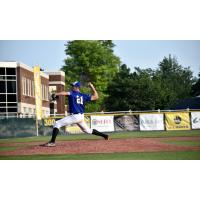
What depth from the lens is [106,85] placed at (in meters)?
15.7

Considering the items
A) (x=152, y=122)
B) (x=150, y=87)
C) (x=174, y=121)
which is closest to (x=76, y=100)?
(x=150, y=87)

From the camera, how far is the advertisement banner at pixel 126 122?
23.5 metres

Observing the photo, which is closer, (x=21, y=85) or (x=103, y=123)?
(x=21, y=85)

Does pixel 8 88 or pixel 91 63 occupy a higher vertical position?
pixel 91 63

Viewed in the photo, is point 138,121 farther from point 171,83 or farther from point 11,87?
point 11,87

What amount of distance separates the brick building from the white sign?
599 centimetres

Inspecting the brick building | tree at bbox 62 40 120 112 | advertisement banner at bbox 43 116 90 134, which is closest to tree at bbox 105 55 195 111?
tree at bbox 62 40 120 112

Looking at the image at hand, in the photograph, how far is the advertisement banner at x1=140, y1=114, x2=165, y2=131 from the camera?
76.7ft

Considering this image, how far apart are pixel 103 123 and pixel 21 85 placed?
7834 mm

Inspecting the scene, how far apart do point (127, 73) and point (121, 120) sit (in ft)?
19.7

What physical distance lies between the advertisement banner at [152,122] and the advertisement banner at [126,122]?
28cm

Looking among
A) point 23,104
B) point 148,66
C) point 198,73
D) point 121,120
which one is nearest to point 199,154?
point 198,73

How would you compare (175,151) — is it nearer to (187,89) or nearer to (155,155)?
(155,155)

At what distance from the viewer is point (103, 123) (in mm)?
23719
